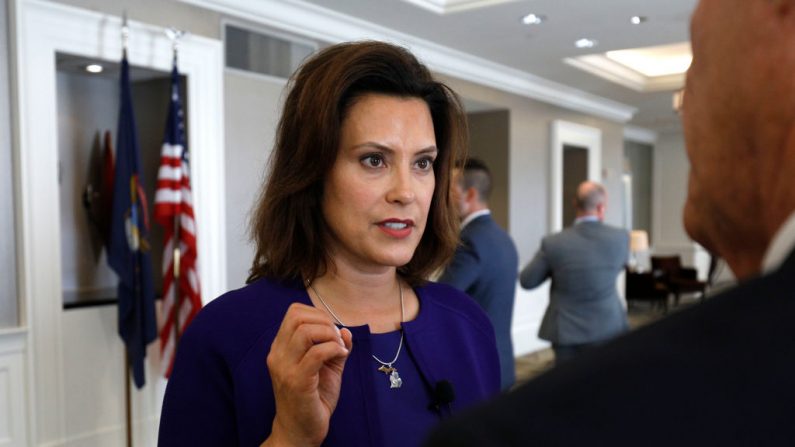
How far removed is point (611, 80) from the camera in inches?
324

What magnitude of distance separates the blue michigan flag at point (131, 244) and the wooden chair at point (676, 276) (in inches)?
364

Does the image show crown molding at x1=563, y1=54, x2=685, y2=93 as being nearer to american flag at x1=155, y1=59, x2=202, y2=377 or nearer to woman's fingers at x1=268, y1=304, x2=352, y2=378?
american flag at x1=155, y1=59, x2=202, y2=377

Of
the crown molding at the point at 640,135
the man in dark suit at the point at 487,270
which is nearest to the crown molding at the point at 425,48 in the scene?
the man in dark suit at the point at 487,270

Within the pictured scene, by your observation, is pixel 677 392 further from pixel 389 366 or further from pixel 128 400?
pixel 128 400

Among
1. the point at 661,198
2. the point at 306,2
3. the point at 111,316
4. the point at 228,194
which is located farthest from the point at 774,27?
the point at 661,198

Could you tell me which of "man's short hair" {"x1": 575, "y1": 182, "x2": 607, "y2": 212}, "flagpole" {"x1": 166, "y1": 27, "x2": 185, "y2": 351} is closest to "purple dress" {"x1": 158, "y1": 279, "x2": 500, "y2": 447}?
"flagpole" {"x1": 166, "y1": 27, "x2": 185, "y2": 351}

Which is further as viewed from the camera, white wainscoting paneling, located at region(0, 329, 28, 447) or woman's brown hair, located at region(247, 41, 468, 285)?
white wainscoting paneling, located at region(0, 329, 28, 447)

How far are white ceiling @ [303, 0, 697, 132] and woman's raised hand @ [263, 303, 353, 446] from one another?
14.1 feet

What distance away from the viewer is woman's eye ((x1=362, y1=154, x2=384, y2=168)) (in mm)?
1265

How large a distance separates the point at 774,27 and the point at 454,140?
3.52 ft

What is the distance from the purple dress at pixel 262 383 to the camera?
1.11 meters

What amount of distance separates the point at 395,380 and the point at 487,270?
2.32 meters

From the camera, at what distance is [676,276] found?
473 inches

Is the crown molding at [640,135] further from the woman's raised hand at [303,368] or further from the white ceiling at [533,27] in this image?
the woman's raised hand at [303,368]
